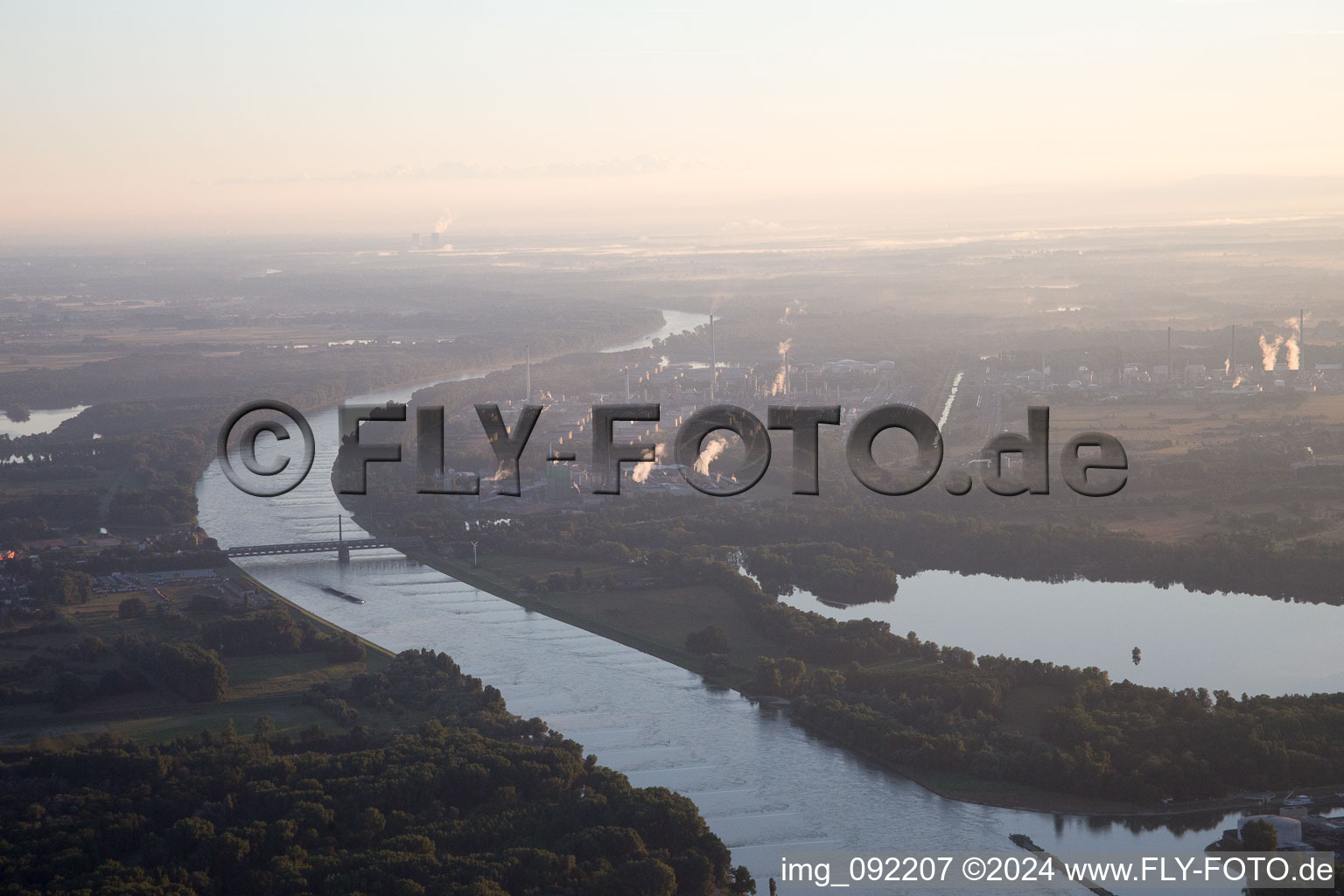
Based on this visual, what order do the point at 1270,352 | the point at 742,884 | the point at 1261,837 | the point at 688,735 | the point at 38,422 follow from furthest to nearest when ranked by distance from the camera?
the point at 1270,352
the point at 38,422
the point at 688,735
the point at 1261,837
the point at 742,884

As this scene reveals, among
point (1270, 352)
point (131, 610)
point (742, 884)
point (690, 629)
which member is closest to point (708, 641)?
point (690, 629)

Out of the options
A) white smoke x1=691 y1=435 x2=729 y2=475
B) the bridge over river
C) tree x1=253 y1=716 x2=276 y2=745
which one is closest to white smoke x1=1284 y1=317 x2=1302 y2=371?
white smoke x1=691 y1=435 x2=729 y2=475

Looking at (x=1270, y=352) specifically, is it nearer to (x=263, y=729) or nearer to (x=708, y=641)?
(x=708, y=641)

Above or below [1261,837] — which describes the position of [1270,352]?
above

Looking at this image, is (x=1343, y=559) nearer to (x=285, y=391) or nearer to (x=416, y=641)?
(x=416, y=641)

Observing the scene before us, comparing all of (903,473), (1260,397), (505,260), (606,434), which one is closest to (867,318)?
(1260,397)

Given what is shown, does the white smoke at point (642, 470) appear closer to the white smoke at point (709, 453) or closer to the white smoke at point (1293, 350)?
the white smoke at point (709, 453)
